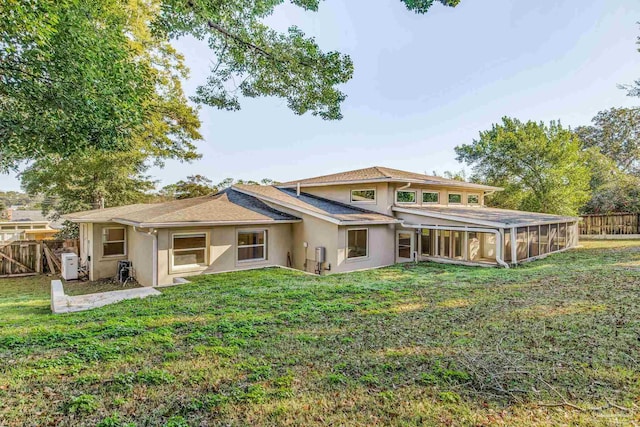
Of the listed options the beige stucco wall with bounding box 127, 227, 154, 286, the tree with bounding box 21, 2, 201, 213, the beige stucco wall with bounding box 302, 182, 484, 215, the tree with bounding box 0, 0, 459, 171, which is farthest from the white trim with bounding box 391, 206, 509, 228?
the tree with bounding box 21, 2, 201, 213

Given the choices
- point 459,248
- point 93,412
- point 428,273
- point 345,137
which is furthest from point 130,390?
point 345,137

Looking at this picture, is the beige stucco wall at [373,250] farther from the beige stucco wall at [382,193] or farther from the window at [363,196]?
the window at [363,196]

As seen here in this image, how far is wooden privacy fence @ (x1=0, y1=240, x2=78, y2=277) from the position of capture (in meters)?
14.5

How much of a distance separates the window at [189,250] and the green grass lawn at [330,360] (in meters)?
4.17

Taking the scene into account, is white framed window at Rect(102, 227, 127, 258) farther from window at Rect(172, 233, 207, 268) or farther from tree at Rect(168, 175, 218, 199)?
tree at Rect(168, 175, 218, 199)

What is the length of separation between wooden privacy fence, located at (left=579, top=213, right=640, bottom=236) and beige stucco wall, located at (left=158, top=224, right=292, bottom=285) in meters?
21.0

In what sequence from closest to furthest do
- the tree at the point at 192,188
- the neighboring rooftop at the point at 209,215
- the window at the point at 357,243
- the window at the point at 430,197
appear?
the neighboring rooftop at the point at 209,215 → the window at the point at 357,243 → the window at the point at 430,197 → the tree at the point at 192,188

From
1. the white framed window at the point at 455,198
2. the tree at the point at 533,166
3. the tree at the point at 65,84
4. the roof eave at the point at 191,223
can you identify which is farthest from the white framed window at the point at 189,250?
the tree at the point at 533,166

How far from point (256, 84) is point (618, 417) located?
8.28 meters

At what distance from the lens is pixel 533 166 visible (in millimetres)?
23672

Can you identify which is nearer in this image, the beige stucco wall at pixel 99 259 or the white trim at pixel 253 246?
the white trim at pixel 253 246

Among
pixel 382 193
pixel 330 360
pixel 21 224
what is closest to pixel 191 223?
pixel 330 360

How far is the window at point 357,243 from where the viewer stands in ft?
43.8

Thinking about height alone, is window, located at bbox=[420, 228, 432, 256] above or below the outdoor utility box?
above
